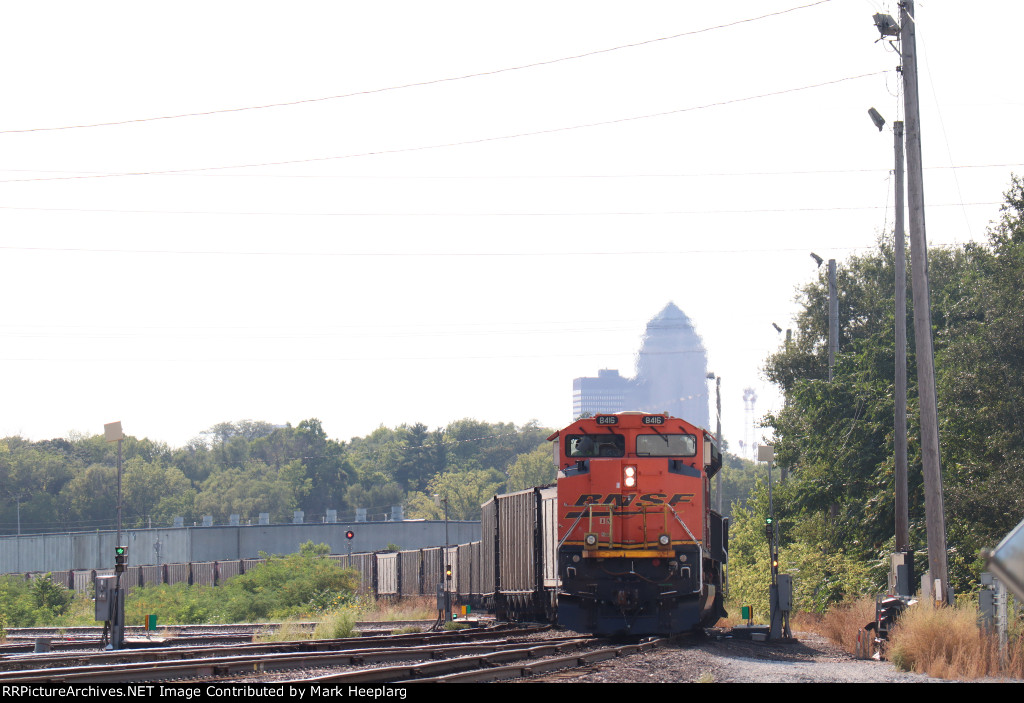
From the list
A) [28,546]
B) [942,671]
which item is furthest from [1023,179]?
[28,546]

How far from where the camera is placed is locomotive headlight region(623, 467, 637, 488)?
20203 mm

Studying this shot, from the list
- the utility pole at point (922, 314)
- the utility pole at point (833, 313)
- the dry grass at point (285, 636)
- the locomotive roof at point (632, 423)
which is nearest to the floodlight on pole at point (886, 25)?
the utility pole at point (922, 314)

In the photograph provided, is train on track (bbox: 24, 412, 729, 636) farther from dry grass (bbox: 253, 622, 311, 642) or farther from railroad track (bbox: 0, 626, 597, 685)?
dry grass (bbox: 253, 622, 311, 642)

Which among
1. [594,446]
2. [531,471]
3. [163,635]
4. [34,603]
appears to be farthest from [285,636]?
[531,471]

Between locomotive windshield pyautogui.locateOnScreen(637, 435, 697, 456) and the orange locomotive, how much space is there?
0.06 feet

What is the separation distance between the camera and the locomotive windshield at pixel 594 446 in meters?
20.8

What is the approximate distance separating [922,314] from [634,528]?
684 centimetres

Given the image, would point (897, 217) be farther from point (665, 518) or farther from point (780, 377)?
point (780, 377)

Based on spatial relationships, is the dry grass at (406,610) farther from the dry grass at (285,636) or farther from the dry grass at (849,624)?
the dry grass at (849,624)

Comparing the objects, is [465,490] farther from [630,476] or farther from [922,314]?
[922,314]

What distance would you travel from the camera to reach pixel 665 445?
2073cm

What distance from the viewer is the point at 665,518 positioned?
20.0m

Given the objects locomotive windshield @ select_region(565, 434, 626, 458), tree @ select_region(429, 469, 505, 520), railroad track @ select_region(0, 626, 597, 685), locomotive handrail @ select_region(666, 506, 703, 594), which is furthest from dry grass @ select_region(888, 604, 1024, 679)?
tree @ select_region(429, 469, 505, 520)

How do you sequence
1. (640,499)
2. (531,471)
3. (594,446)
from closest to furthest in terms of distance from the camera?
(640,499)
(594,446)
(531,471)
